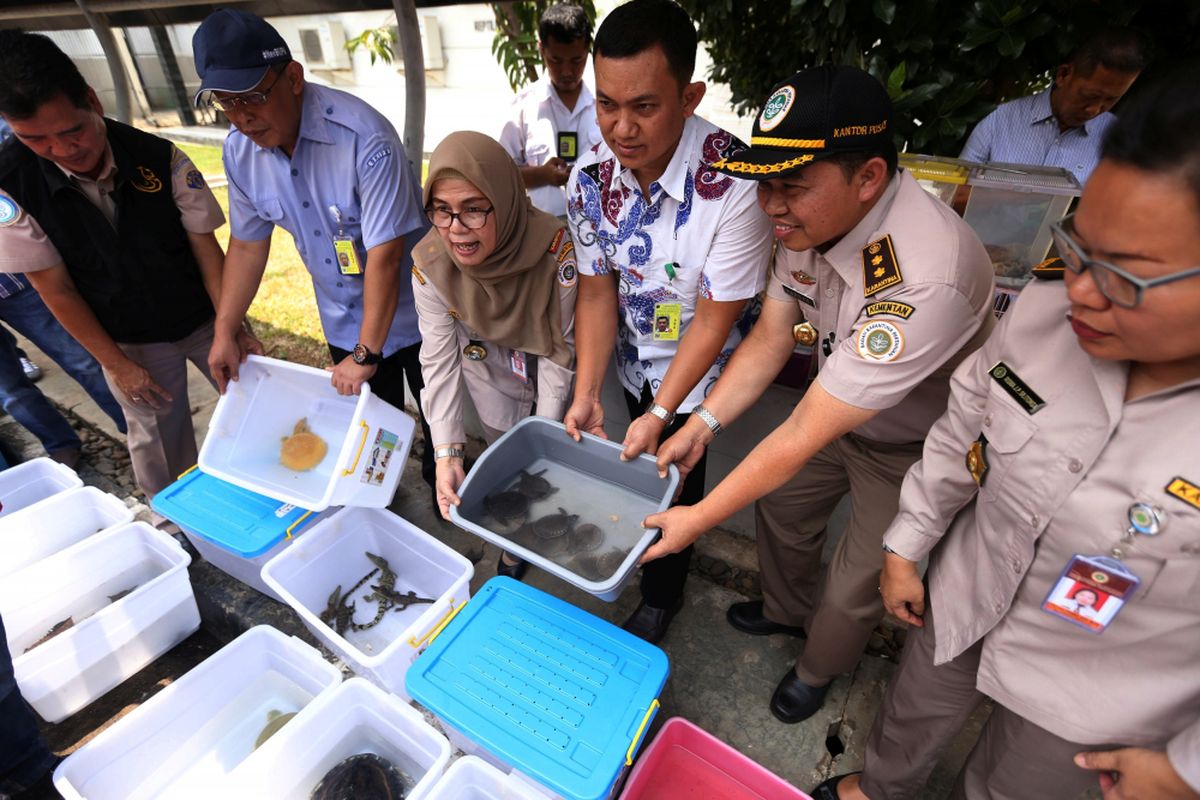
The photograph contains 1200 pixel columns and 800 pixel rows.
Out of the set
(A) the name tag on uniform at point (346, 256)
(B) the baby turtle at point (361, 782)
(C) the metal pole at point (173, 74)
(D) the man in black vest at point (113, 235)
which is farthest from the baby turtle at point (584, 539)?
(C) the metal pole at point (173, 74)

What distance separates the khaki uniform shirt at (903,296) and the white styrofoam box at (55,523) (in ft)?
Result: 8.56

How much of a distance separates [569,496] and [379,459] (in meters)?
0.71

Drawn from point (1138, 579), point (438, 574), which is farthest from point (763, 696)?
point (1138, 579)

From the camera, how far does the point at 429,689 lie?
1.43 m

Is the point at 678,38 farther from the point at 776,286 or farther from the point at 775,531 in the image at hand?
the point at 775,531

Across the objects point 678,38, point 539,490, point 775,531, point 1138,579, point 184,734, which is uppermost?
point 678,38

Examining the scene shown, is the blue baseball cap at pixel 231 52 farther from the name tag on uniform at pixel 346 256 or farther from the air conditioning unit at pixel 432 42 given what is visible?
the air conditioning unit at pixel 432 42

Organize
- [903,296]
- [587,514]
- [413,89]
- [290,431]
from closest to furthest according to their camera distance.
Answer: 1. [903,296]
2. [587,514]
3. [290,431]
4. [413,89]

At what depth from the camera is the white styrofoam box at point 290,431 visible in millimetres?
2016

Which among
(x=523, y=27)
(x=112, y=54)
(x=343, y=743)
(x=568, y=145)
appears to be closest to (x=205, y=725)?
(x=343, y=743)

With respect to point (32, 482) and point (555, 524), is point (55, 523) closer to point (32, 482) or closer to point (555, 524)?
point (32, 482)

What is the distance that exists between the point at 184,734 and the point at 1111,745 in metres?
2.34

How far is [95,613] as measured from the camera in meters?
2.02

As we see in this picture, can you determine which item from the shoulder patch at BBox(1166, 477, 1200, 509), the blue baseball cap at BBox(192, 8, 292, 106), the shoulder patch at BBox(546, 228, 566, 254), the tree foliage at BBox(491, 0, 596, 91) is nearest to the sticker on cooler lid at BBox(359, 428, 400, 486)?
the shoulder patch at BBox(546, 228, 566, 254)
